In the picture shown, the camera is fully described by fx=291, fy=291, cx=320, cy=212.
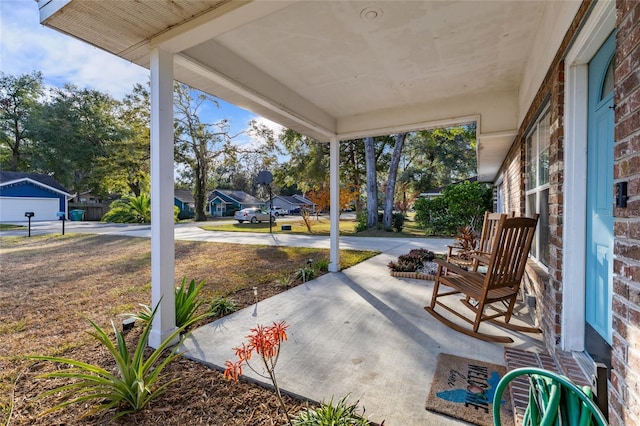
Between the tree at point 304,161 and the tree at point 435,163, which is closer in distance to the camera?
the tree at point 304,161

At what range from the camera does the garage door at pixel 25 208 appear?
19469mm

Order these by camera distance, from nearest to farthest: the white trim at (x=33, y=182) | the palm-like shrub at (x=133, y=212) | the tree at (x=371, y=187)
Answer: the tree at (x=371, y=187), the palm-like shrub at (x=133, y=212), the white trim at (x=33, y=182)

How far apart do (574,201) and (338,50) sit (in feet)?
8.16

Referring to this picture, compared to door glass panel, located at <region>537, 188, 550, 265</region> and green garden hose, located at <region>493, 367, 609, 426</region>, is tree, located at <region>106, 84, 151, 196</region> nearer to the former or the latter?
door glass panel, located at <region>537, 188, 550, 265</region>

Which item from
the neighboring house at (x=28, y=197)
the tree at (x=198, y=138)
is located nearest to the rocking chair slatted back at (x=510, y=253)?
the tree at (x=198, y=138)

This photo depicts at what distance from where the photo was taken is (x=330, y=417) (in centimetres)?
164

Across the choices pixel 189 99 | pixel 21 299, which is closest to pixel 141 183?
pixel 189 99

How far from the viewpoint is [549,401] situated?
2.84 ft

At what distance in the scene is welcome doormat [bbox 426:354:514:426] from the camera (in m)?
1.74

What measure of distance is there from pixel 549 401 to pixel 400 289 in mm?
3709

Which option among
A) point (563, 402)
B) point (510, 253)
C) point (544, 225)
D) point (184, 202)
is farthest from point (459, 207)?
point (184, 202)

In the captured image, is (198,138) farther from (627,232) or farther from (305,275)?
(627,232)

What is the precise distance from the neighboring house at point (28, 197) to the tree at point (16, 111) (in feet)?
13.9

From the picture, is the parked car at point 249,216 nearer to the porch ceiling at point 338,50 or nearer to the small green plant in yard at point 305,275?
the small green plant in yard at point 305,275
